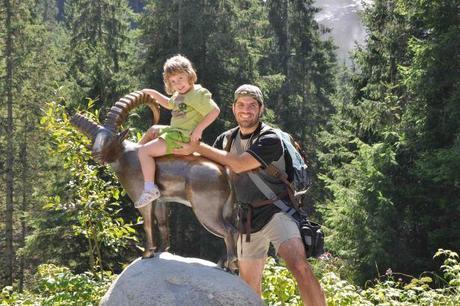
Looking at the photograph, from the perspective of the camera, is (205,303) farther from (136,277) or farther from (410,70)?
(410,70)

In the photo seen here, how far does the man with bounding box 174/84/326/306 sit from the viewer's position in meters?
4.37

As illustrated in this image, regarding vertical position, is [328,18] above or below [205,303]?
above

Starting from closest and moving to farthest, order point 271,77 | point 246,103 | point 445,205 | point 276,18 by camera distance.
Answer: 1. point 246,103
2. point 445,205
3. point 271,77
4. point 276,18

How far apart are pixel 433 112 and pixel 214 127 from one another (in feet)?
21.9

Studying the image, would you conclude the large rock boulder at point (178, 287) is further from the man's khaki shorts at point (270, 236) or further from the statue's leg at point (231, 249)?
the man's khaki shorts at point (270, 236)

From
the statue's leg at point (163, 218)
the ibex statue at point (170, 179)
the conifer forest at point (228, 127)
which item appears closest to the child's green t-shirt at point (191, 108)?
the ibex statue at point (170, 179)

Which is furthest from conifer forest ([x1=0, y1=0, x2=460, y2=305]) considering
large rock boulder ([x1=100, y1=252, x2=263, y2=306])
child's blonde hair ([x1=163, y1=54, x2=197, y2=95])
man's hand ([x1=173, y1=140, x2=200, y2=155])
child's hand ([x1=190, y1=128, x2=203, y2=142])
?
child's blonde hair ([x1=163, y1=54, x2=197, y2=95])

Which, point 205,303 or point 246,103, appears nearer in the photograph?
point 205,303

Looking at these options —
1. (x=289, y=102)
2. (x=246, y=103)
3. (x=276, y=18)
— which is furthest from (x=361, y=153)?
(x=276, y=18)

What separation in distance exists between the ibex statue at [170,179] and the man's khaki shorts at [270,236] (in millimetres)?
434

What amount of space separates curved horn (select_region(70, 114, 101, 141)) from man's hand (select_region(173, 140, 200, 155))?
2.15 ft

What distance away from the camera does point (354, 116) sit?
16906mm

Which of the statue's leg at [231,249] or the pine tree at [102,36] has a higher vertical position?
the pine tree at [102,36]

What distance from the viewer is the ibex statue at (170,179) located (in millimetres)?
4207
